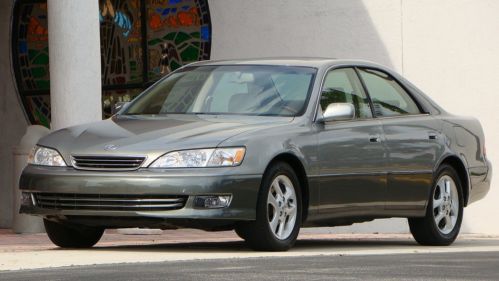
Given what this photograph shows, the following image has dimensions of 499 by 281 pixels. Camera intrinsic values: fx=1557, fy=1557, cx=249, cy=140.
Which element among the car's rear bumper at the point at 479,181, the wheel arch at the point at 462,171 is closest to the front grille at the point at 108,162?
the wheel arch at the point at 462,171

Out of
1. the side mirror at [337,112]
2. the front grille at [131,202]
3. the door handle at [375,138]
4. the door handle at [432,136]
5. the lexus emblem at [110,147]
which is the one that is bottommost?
the front grille at [131,202]

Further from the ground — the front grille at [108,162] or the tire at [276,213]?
the front grille at [108,162]

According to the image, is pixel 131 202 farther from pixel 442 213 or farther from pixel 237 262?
pixel 442 213

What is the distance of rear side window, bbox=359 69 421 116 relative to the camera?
494 inches

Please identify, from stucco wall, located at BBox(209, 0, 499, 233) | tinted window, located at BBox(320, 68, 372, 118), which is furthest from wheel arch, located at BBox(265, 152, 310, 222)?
stucco wall, located at BBox(209, 0, 499, 233)

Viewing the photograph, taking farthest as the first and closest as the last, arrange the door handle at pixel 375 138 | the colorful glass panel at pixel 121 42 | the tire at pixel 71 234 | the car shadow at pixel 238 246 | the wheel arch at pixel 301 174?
the colorful glass panel at pixel 121 42
the door handle at pixel 375 138
the car shadow at pixel 238 246
the tire at pixel 71 234
the wheel arch at pixel 301 174

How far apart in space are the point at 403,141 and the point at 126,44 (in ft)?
25.9

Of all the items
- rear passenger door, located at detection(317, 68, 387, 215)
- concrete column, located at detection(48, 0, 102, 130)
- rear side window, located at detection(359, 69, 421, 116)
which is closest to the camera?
rear passenger door, located at detection(317, 68, 387, 215)

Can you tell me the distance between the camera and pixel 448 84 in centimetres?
1741

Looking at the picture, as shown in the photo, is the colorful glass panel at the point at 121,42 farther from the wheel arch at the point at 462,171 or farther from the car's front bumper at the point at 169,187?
the car's front bumper at the point at 169,187

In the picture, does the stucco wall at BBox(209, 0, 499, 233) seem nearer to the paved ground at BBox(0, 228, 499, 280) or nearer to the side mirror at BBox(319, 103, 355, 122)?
the paved ground at BBox(0, 228, 499, 280)

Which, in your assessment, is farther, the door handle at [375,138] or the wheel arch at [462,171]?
the wheel arch at [462,171]

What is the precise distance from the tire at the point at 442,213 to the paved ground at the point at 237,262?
0.16 m

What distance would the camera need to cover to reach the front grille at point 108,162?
10.5 metres
